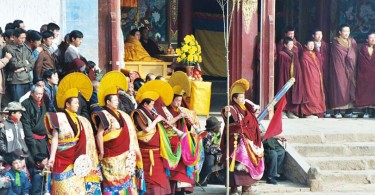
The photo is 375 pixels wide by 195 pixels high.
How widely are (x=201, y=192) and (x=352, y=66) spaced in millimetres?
5989

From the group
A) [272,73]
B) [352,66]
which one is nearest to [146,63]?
[272,73]

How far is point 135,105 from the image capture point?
49.4 feet

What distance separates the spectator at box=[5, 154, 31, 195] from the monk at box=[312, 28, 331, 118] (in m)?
8.19

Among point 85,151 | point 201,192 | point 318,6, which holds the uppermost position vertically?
point 318,6

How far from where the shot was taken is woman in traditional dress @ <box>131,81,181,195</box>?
14242 millimetres

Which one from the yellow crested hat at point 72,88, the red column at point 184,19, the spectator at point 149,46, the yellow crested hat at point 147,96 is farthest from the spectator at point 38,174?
the red column at point 184,19

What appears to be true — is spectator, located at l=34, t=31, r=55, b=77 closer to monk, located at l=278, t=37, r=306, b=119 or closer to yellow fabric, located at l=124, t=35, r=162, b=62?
yellow fabric, located at l=124, t=35, r=162, b=62

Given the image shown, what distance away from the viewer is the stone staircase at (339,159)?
1588 centimetres

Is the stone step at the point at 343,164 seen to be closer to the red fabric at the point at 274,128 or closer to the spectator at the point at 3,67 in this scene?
the red fabric at the point at 274,128

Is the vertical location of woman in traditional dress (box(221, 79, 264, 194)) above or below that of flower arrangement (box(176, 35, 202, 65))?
below

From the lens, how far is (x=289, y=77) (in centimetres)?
1964

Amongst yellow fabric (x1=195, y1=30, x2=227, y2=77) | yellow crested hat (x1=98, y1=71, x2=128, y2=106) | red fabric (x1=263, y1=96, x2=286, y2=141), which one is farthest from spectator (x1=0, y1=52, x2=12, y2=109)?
yellow fabric (x1=195, y1=30, x2=227, y2=77)

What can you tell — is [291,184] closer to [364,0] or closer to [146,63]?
[146,63]

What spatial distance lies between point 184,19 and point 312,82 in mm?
4916
